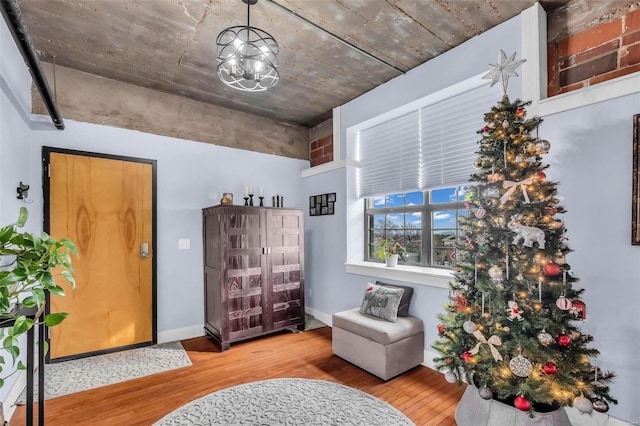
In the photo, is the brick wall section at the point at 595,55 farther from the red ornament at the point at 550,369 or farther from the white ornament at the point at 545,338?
the red ornament at the point at 550,369

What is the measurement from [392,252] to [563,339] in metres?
1.80

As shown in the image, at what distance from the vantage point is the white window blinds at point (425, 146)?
270 centimetres

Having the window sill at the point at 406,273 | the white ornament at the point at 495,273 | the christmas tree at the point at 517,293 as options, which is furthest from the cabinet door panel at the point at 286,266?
the white ornament at the point at 495,273

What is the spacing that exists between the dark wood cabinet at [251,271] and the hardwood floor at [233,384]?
0.26m

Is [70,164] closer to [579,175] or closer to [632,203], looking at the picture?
[579,175]

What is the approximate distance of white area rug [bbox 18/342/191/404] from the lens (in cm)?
253

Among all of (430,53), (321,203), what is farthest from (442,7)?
(321,203)

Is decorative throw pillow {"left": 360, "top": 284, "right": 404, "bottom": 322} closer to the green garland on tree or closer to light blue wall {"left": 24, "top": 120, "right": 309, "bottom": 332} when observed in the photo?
the green garland on tree

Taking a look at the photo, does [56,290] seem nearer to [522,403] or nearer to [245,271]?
[245,271]

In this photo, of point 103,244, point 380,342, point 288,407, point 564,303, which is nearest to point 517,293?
point 564,303

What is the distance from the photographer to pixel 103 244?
3160mm

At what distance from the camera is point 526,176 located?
5.90ft

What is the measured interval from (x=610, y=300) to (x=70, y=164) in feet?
14.8

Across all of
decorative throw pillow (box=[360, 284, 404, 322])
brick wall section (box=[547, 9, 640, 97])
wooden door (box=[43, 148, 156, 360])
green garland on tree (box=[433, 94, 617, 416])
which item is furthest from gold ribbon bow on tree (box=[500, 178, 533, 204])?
wooden door (box=[43, 148, 156, 360])
